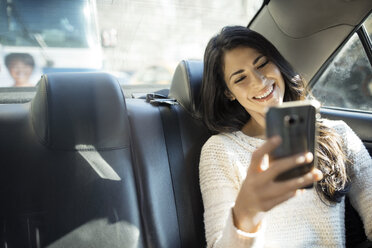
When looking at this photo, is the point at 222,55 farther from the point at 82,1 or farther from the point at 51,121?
the point at 82,1

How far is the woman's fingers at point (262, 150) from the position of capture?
1.89 ft

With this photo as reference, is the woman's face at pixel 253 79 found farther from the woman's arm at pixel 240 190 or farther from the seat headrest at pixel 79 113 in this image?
the seat headrest at pixel 79 113

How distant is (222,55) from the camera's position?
130cm

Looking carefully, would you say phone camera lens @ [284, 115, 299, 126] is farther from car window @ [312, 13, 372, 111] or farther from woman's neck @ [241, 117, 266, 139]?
car window @ [312, 13, 372, 111]

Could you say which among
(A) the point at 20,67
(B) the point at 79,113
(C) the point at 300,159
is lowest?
(C) the point at 300,159

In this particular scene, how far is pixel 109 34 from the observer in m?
Result: 1.89

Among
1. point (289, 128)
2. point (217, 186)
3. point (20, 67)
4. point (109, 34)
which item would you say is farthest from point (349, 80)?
point (20, 67)

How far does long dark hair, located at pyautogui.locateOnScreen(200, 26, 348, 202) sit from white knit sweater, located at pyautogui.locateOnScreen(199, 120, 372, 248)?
8cm

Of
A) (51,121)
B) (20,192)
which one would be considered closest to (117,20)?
(51,121)

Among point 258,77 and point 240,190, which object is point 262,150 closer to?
point 240,190

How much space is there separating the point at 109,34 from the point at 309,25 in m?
1.04

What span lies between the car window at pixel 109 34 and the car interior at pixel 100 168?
404 millimetres

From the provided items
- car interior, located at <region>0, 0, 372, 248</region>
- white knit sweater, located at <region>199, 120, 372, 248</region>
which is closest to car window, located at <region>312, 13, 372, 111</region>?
white knit sweater, located at <region>199, 120, 372, 248</region>

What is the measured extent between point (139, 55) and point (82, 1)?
0.48 meters
